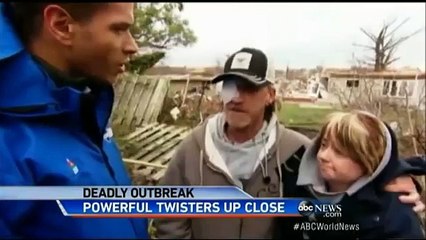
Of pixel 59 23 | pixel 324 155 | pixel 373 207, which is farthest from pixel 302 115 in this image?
pixel 59 23

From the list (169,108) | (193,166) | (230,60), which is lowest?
(193,166)

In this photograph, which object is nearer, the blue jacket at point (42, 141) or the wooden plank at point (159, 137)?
the blue jacket at point (42, 141)

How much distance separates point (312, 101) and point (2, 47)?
1.14 metres

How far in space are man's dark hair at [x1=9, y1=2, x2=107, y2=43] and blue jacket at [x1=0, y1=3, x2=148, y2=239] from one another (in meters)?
0.04

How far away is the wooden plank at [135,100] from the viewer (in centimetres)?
277

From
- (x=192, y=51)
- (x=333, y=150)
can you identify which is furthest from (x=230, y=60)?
(x=333, y=150)

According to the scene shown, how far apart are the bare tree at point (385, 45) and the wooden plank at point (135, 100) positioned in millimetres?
796

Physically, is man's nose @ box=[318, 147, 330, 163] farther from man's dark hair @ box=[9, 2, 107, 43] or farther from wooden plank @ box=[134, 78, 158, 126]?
man's dark hair @ box=[9, 2, 107, 43]

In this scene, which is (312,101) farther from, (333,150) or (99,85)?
(99,85)

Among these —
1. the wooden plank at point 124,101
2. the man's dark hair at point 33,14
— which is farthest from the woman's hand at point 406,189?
the man's dark hair at point 33,14

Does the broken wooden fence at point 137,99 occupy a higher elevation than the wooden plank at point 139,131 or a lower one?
higher

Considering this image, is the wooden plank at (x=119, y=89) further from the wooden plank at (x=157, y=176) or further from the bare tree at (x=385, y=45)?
the bare tree at (x=385, y=45)

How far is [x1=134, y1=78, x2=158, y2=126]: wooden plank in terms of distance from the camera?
278 cm

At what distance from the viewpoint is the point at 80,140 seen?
9.02 ft
